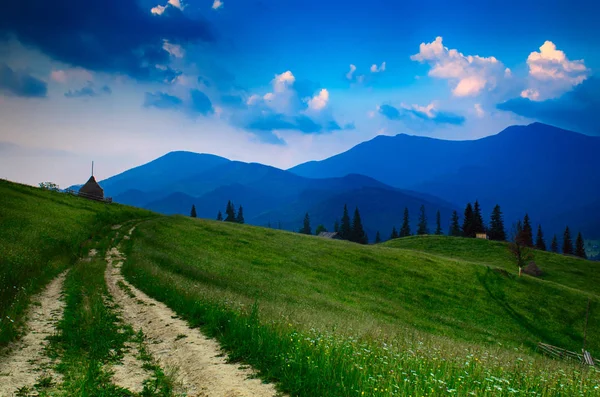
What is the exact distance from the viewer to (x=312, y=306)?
25828 millimetres

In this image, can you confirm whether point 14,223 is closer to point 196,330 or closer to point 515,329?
point 196,330

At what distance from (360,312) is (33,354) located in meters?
22.9

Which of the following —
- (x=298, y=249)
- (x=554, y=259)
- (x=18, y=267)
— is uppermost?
(x=18, y=267)

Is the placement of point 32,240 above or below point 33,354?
above

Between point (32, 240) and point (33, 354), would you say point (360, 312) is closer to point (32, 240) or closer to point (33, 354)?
point (33, 354)

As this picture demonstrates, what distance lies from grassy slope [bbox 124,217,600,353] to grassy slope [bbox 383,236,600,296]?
944 inches

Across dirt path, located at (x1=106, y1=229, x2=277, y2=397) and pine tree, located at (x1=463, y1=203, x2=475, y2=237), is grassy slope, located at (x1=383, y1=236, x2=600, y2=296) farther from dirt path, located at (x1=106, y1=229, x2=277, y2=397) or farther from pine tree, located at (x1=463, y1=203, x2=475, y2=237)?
dirt path, located at (x1=106, y1=229, x2=277, y2=397)

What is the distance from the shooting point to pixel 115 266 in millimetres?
26859

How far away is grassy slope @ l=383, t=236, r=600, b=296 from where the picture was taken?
79.2m

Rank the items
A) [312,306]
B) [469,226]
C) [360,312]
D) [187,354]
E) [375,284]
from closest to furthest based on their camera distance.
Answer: [187,354], [312,306], [360,312], [375,284], [469,226]

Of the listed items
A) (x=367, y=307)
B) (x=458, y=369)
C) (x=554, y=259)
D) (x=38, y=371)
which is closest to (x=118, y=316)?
(x=38, y=371)

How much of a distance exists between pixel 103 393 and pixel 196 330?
5.22 meters

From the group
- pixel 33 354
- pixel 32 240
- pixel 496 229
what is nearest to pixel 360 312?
pixel 33 354

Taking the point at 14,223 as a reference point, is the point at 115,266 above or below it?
below
